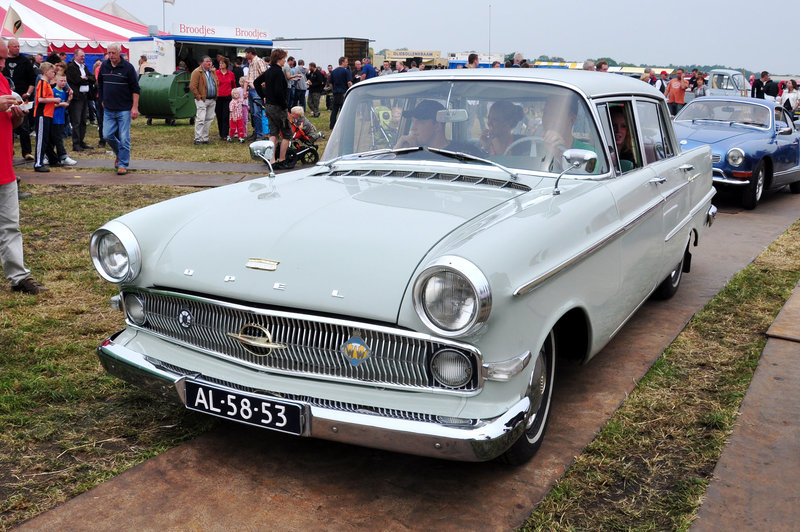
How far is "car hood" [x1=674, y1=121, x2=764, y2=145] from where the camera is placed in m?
9.84

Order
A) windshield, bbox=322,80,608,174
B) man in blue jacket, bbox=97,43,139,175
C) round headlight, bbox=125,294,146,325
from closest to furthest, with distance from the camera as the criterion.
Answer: round headlight, bbox=125,294,146,325 < windshield, bbox=322,80,608,174 < man in blue jacket, bbox=97,43,139,175

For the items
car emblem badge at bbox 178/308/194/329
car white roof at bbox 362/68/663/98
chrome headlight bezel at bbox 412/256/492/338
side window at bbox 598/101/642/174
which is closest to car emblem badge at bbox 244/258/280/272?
car emblem badge at bbox 178/308/194/329

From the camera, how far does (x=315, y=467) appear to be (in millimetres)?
3219

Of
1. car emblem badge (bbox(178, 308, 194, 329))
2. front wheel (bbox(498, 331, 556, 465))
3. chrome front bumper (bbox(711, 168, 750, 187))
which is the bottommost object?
front wheel (bbox(498, 331, 556, 465))

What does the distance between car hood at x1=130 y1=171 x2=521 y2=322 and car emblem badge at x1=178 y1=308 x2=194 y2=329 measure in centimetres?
11

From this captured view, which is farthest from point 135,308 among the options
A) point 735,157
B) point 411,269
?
point 735,157

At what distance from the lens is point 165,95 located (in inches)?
765

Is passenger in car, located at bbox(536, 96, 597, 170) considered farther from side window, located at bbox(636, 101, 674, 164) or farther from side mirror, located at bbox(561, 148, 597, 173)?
side window, located at bbox(636, 101, 674, 164)

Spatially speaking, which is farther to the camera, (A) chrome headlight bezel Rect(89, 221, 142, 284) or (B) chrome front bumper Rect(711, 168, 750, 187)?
(B) chrome front bumper Rect(711, 168, 750, 187)

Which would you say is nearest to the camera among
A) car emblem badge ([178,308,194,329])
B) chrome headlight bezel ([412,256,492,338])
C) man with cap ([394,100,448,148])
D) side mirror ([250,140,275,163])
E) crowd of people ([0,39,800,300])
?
chrome headlight bezel ([412,256,492,338])

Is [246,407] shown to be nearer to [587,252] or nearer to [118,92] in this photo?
[587,252]

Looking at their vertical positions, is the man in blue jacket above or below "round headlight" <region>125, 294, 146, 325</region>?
→ above

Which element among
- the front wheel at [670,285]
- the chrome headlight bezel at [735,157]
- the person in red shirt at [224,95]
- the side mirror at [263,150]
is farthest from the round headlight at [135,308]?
the person in red shirt at [224,95]

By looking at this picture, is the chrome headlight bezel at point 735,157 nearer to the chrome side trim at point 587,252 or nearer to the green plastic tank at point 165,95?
the chrome side trim at point 587,252
